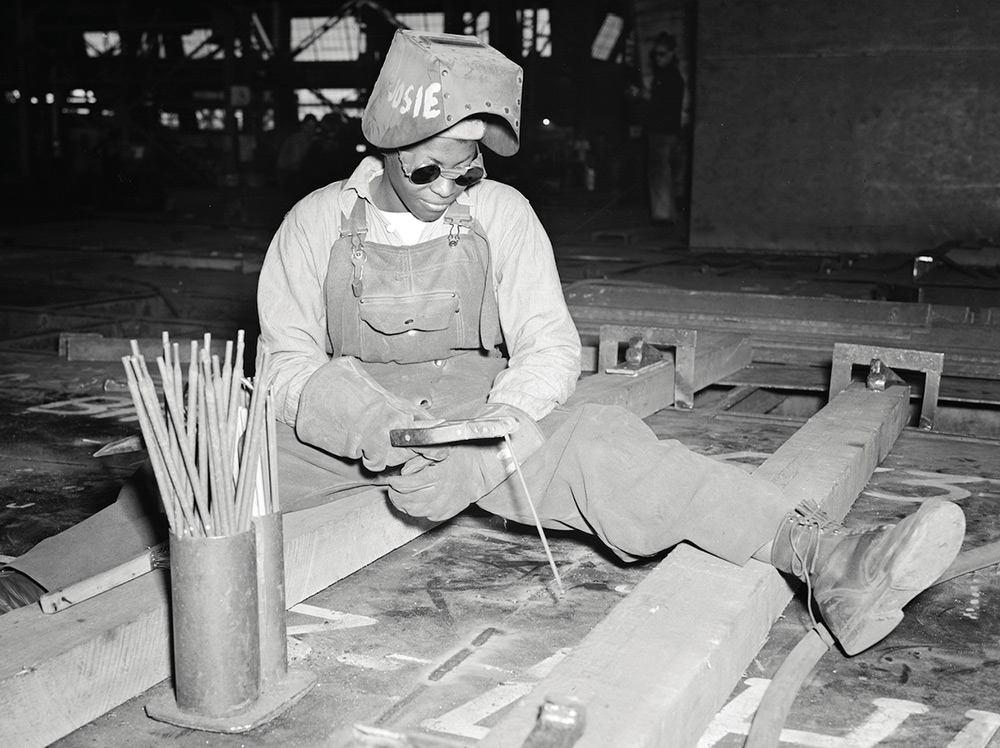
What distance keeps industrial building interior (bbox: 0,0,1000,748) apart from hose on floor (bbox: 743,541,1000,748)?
0.01 m

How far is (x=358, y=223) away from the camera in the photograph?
2734mm

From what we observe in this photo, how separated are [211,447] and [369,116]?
1.19m

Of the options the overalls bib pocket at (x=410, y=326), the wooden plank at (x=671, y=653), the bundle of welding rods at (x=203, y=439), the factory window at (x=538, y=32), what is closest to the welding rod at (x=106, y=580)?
the bundle of welding rods at (x=203, y=439)

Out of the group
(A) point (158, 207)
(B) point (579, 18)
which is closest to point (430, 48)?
(A) point (158, 207)

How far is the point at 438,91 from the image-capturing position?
255 centimetres

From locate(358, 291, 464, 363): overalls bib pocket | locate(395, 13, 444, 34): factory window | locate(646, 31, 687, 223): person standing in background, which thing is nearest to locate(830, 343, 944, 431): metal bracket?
locate(358, 291, 464, 363): overalls bib pocket

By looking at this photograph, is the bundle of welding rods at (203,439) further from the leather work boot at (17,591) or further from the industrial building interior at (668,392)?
the leather work boot at (17,591)

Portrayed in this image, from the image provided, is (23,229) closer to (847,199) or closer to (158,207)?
(158,207)

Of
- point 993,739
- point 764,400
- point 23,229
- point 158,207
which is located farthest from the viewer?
point 158,207

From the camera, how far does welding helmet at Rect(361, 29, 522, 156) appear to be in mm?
2564

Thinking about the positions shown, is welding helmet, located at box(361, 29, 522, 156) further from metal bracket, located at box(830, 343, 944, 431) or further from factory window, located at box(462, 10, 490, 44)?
factory window, located at box(462, 10, 490, 44)

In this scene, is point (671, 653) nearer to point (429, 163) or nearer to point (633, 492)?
point (633, 492)

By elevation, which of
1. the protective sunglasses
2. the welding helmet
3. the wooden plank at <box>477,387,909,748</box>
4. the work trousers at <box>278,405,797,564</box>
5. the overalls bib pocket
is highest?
the welding helmet

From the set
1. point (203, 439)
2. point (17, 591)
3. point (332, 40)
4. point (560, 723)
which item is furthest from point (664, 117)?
point (332, 40)
